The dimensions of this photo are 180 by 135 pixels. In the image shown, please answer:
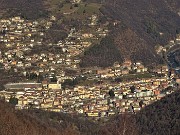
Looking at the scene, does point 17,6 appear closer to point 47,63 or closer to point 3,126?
point 47,63

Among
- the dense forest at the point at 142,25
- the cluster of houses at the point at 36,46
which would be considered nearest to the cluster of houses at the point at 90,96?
the cluster of houses at the point at 36,46

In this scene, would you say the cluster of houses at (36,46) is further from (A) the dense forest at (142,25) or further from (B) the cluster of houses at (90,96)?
(B) the cluster of houses at (90,96)

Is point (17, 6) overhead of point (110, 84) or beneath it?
overhead

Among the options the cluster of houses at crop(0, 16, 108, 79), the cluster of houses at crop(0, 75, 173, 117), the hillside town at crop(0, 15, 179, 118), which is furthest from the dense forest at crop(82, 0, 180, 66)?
the cluster of houses at crop(0, 75, 173, 117)

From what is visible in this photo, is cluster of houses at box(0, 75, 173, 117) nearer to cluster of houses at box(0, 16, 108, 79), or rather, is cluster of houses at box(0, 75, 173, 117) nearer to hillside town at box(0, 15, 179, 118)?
hillside town at box(0, 15, 179, 118)

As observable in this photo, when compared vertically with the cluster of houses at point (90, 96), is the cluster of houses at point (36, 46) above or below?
above

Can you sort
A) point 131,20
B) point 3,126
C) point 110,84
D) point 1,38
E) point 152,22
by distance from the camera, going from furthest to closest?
point 152,22 < point 131,20 < point 1,38 < point 110,84 < point 3,126

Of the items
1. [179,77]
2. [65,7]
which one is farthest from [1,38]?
[179,77]

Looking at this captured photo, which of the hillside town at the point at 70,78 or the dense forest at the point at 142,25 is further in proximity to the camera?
the dense forest at the point at 142,25
